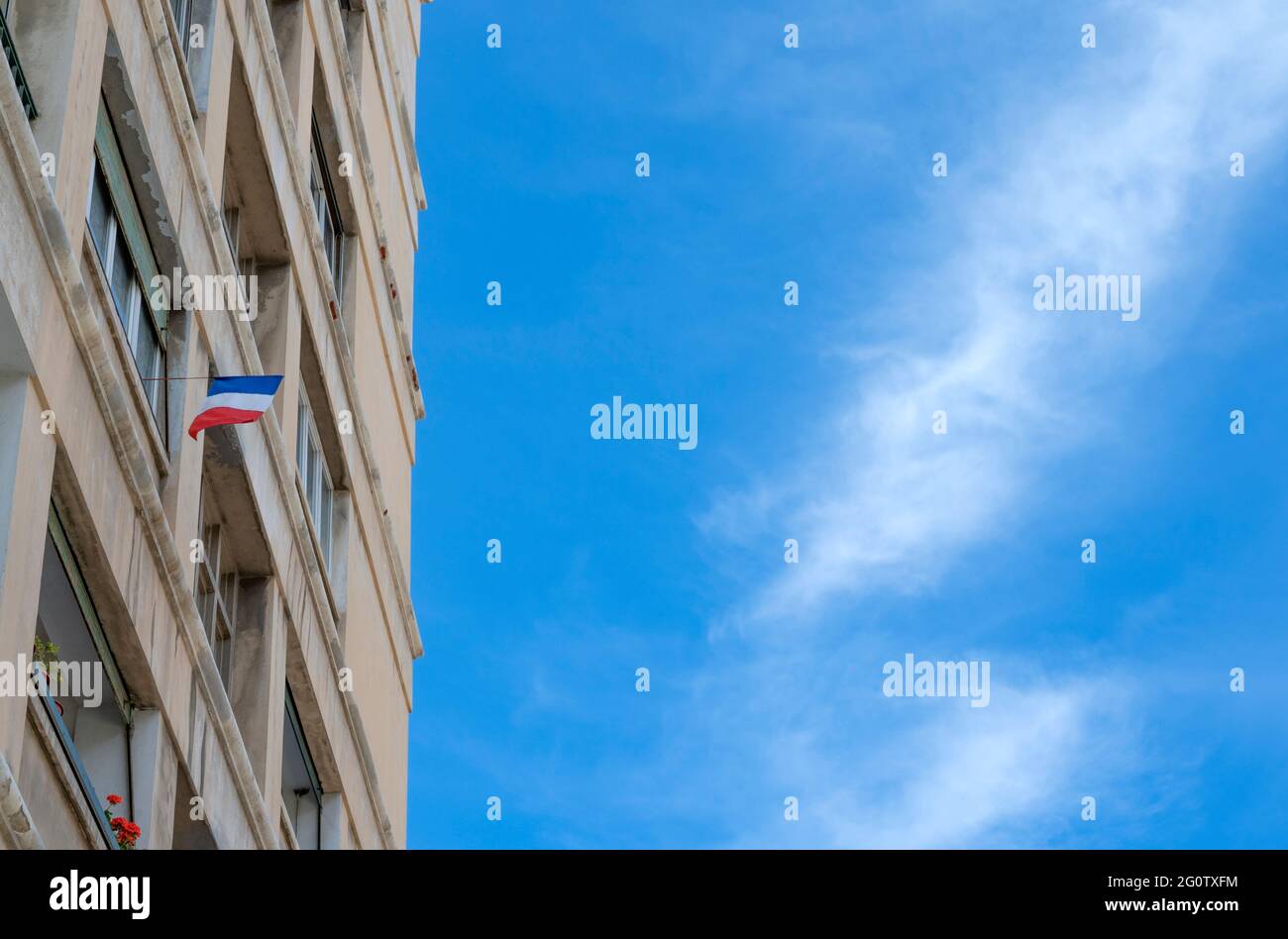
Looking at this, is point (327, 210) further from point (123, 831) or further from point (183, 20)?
point (123, 831)

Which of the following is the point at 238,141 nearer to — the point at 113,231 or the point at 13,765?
the point at 113,231

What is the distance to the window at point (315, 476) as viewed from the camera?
2467 centimetres

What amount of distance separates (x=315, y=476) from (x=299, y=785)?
3.95m

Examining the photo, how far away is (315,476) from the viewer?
25516 mm

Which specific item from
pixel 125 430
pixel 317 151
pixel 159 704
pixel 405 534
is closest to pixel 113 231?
pixel 125 430

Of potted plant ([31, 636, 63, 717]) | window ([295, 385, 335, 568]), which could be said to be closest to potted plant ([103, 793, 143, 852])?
potted plant ([31, 636, 63, 717])

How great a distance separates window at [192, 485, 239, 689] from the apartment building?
0.03 meters

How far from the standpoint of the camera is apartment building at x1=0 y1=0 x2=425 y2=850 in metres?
14.4

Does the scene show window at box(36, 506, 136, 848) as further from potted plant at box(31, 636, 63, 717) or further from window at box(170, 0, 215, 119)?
window at box(170, 0, 215, 119)

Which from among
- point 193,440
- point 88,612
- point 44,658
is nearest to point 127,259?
point 193,440

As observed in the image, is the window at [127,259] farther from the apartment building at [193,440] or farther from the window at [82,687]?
the window at [82,687]

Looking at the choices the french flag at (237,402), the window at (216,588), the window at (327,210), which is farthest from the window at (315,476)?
the french flag at (237,402)

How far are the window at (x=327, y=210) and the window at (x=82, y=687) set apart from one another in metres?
10.5
